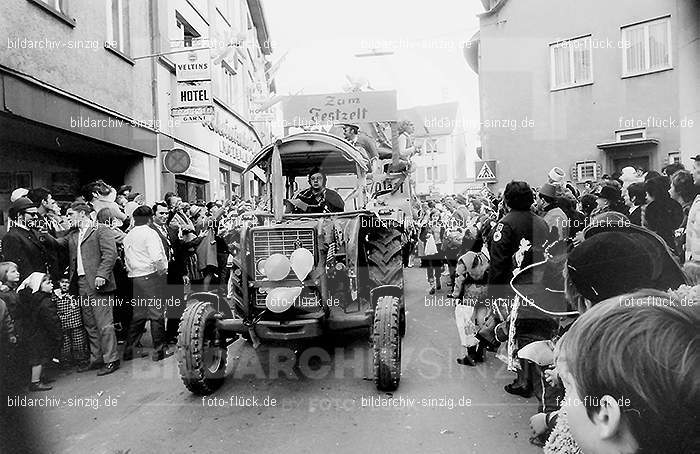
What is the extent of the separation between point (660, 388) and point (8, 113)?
8.40 meters

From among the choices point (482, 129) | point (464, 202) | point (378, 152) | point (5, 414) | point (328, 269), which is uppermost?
point (482, 129)

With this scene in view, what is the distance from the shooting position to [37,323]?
5.43 m

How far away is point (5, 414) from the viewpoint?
473 centimetres

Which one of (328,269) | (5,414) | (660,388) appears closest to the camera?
(660,388)

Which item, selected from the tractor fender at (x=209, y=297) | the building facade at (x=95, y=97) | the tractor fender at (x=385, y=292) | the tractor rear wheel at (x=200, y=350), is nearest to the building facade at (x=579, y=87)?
the building facade at (x=95, y=97)

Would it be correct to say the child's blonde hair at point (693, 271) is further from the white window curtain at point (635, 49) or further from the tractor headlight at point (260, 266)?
the white window curtain at point (635, 49)

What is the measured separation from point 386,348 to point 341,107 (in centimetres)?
568

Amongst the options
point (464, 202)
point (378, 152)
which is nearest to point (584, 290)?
point (378, 152)

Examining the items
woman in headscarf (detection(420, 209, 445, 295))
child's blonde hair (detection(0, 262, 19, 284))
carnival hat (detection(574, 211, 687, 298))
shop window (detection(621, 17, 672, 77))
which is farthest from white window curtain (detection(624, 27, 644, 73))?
child's blonde hair (detection(0, 262, 19, 284))

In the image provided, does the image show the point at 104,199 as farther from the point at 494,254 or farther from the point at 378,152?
the point at 378,152

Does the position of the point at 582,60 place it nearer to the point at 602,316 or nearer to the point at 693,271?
the point at 693,271

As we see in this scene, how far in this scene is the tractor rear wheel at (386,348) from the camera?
16.0 feet

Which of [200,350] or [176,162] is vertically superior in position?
[176,162]

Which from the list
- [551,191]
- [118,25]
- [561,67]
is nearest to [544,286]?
[551,191]
